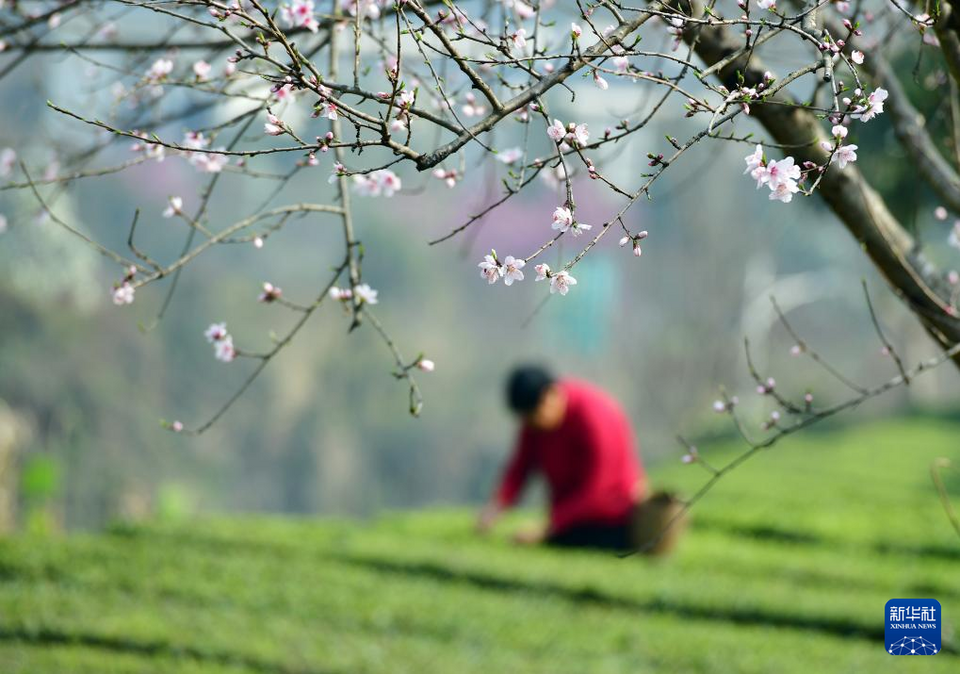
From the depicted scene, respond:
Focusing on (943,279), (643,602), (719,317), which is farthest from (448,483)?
(943,279)

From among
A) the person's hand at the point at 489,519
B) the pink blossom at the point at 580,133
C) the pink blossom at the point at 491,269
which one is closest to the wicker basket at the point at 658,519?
the person's hand at the point at 489,519

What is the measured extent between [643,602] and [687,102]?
330cm

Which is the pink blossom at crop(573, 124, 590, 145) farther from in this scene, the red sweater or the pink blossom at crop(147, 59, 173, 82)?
the red sweater

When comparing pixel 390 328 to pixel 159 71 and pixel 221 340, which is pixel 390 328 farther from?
pixel 221 340

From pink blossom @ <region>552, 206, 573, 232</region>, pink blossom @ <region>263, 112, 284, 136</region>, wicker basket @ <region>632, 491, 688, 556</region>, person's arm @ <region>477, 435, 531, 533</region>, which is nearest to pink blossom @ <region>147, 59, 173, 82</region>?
pink blossom @ <region>263, 112, 284, 136</region>

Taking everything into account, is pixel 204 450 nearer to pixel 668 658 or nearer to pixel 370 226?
pixel 370 226

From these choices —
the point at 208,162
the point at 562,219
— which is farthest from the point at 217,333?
the point at 562,219

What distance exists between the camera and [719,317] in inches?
910

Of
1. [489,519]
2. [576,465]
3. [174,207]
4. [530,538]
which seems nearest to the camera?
[174,207]
